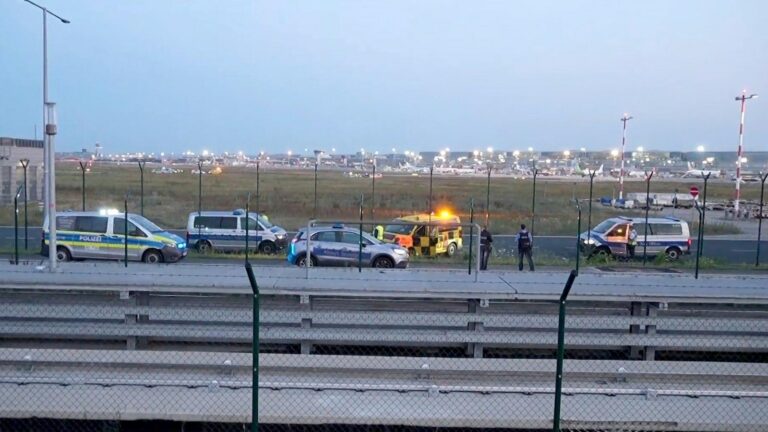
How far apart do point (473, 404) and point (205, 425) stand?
2683 millimetres

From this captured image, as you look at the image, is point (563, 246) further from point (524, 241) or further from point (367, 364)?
point (367, 364)

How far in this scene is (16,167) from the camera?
1315 inches

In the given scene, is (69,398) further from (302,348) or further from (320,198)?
(320,198)

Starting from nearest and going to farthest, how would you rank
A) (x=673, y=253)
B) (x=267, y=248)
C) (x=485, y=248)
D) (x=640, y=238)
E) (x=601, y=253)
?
(x=485, y=248) → (x=601, y=253) → (x=267, y=248) → (x=640, y=238) → (x=673, y=253)

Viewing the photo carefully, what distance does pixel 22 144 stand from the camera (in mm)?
38938

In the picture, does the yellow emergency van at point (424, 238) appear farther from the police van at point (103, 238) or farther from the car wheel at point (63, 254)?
the car wheel at point (63, 254)

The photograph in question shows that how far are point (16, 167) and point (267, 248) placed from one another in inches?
699

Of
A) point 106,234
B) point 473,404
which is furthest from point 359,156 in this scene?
point 473,404

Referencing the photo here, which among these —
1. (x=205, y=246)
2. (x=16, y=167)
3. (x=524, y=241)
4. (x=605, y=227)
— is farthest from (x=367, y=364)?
(x=16, y=167)

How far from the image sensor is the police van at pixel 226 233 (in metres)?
22.8

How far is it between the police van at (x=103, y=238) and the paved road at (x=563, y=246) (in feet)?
13.6

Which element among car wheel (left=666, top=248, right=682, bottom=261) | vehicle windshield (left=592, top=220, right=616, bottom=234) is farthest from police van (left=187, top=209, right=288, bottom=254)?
car wheel (left=666, top=248, right=682, bottom=261)

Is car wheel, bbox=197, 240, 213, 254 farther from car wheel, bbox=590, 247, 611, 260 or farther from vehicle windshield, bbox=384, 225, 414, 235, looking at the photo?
car wheel, bbox=590, 247, 611, 260

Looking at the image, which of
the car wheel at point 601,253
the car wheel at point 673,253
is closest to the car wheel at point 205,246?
the car wheel at point 601,253
